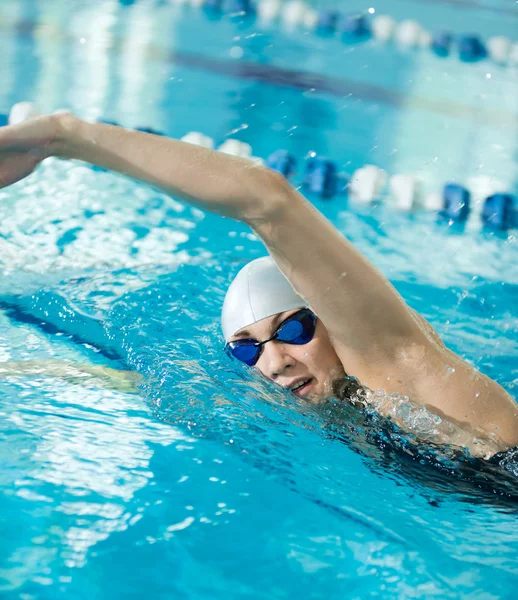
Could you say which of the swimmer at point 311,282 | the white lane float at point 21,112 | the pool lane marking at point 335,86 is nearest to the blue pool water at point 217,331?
the pool lane marking at point 335,86

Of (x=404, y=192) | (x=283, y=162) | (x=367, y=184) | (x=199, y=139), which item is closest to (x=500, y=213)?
(x=404, y=192)

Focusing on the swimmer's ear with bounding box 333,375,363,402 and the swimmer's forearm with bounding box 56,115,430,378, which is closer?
the swimmer's forearm with bounding box 56,115,430,378

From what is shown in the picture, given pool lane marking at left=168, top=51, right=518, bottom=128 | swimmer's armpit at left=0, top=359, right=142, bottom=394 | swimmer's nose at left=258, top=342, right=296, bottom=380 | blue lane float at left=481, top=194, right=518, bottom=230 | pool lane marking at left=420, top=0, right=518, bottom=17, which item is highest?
pool lane marking at left=420, top=0, right=518, bottom=17

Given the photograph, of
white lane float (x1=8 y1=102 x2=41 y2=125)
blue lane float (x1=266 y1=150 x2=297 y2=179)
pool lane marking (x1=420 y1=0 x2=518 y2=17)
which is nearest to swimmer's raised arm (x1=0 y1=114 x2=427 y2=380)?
blue lane float (x1=266 y1=150 x2=297 y2=179)

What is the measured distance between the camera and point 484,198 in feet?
13.2

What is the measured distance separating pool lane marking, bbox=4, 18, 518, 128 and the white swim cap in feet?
10.6

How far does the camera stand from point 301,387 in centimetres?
193

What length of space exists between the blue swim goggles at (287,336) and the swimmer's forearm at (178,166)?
0.48 metres

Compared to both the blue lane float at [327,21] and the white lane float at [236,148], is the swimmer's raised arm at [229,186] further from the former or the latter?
the blue lane float at [327,21]

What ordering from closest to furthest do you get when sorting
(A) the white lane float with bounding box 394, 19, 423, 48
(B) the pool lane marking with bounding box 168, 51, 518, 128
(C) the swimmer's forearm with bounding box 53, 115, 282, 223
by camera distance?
(C) the swimmer's forearm with bounding box 53, 115, 282, 223
(B) the pool lane marking with bounding box 168, 51, 518, 128
(A) the white lane float with bounding box 394, 19, 423, 48

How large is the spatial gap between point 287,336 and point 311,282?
1.30 ft

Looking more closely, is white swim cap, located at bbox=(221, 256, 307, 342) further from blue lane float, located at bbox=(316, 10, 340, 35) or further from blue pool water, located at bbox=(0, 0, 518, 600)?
blue lane float, located at bbox=(316, 10, 340, 35)

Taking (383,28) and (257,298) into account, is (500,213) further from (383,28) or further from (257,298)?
(383,28)

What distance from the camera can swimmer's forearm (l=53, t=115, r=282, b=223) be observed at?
147cm
